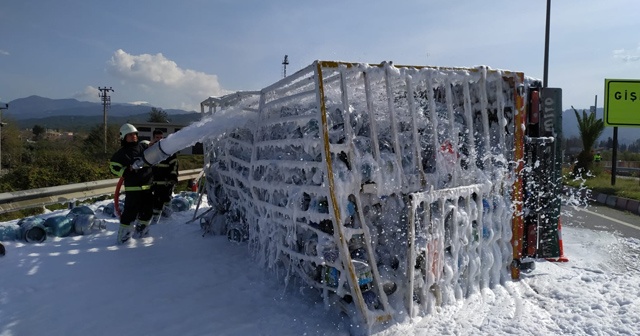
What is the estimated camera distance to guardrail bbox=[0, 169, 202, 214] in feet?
21.2

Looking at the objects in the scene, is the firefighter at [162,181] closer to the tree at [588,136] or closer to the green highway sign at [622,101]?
the green highway sign at [622,101]

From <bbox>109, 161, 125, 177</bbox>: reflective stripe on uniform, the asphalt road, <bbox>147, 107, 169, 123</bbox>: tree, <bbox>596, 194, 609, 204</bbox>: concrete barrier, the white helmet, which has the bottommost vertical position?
the asphalt road

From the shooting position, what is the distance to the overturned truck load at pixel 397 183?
10.8 ft

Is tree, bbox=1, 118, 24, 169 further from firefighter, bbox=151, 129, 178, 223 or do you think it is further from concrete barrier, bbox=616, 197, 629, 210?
concrete barrier, bbox=616, 197, 629, 210

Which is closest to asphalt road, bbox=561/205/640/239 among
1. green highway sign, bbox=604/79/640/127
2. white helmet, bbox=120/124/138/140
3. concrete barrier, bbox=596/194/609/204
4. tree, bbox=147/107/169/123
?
concrete barrier, bbox=596/194/609/204

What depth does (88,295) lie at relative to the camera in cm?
378

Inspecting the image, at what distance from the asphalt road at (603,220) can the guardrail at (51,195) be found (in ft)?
27.5

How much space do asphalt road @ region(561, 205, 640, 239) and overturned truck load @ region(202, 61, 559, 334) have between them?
3.92 m

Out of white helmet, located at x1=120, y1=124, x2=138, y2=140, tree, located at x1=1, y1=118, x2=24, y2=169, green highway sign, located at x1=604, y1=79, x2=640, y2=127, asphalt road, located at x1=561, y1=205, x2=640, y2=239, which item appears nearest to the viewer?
white helmet, located at x1=120, y1=124, x2=138, y2=140

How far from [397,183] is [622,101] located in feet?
37.7

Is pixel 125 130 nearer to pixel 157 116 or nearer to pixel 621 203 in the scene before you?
pixel 621 203

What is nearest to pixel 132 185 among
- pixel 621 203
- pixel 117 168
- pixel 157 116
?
pixel 117 168

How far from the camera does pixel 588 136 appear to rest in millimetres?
17578

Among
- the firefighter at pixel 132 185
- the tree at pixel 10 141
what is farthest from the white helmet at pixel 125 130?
the tree at pixel 10 141
